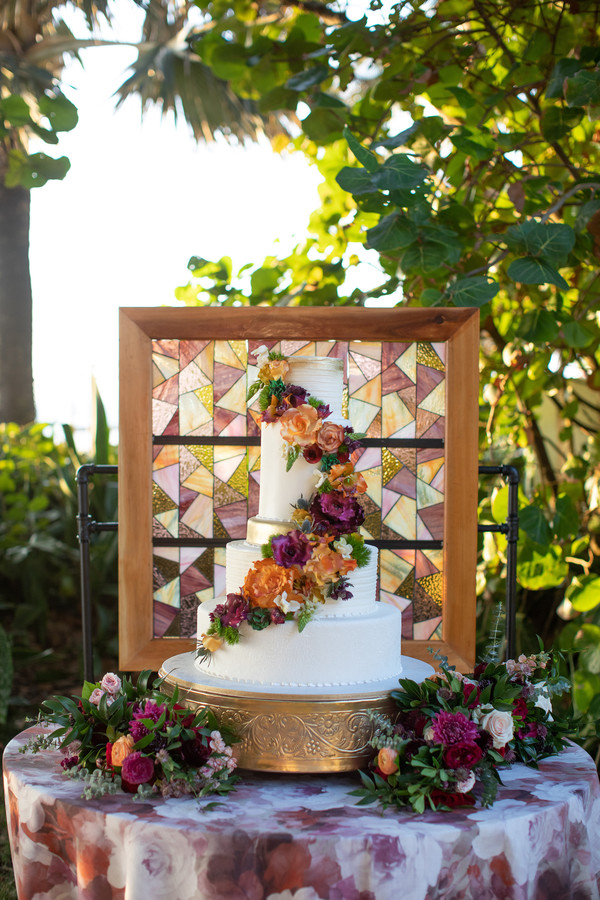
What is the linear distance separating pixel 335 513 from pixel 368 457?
624 mm

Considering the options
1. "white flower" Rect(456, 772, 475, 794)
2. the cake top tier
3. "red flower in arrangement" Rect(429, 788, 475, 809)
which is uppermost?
the cake top tier

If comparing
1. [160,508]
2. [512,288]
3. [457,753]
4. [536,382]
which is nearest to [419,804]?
[457,753]

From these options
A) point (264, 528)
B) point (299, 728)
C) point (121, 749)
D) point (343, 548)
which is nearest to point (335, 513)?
point (343, 548)

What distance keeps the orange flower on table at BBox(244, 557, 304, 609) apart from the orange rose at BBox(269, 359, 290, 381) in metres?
0.45

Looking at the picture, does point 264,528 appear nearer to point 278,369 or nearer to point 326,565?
point 326,565

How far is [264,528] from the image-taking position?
1961mm

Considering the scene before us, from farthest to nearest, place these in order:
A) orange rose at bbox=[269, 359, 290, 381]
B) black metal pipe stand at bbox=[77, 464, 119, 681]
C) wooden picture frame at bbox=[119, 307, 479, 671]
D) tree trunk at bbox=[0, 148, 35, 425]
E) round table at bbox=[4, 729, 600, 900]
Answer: tree trunk at bbox=[0, 148, 35, 425] → black metal pipe stand at bbox=[77, 464, 119, 681] → wooden picture frame at bbox=[119, 307, 479, 671] → orange rose at bbox=[269, 359, 290, 381] → round table at bbox=[4, 729, 600, 900]

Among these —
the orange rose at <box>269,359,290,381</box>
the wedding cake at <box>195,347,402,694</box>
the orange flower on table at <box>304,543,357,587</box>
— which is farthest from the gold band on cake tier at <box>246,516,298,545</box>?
the orange rose at <box>269,359,290,381</box>

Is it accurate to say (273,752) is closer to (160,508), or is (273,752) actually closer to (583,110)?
(160,508)

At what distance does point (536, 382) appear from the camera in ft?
11.0

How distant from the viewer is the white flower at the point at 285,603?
179cm

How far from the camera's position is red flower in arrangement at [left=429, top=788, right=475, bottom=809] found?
162 centimetres

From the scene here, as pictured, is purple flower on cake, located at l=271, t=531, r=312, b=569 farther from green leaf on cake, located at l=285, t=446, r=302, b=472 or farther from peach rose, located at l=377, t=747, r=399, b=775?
peach rose, located at l=377, t=747, r=399, b=775

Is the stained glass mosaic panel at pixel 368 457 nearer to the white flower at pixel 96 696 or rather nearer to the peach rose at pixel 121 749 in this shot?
the white flower at pixel 96 696
